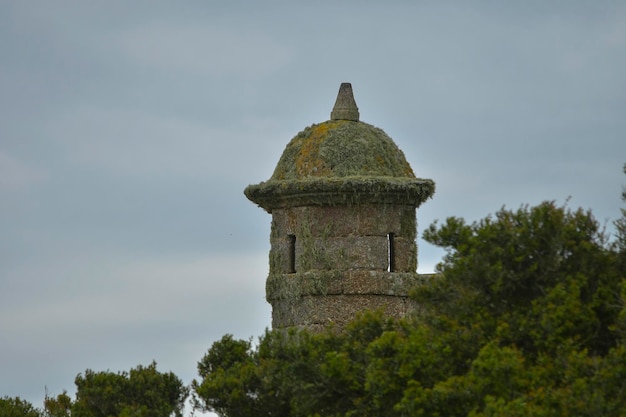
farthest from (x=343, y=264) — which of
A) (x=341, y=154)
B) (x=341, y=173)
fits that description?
(x=341, y=154)

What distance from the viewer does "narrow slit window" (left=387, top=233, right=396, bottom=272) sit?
31.0 meters

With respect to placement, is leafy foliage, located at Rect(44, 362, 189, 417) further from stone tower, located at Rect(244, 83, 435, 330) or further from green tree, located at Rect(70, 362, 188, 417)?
stone tower, located at Rect(244, 83, 435, 330)

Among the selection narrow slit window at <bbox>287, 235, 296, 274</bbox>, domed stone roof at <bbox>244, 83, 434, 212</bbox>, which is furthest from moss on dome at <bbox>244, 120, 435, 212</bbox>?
narrow slit window at <bbox>287, 235, 296, 274</bbox>

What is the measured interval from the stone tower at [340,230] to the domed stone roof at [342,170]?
18 millimetres

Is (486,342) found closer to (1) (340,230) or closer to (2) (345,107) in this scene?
(1) (340,230)

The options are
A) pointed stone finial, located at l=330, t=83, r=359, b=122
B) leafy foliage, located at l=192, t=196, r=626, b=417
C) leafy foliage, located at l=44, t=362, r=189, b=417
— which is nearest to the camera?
leafy foliage, located at l=192, t=196, r=626, b=417

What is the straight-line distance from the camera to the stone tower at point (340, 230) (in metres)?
30.6

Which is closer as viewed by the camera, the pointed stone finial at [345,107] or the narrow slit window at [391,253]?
the narrow slit window at [391,253]

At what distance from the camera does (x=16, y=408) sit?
33.1 metres

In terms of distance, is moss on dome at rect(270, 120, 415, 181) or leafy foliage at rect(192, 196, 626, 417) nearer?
leafy foliage at rect(192, 196, 626, 417)

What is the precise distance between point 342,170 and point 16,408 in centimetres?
776

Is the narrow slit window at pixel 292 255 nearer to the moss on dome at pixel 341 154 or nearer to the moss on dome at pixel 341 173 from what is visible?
the moss on dome at pixel 341 173

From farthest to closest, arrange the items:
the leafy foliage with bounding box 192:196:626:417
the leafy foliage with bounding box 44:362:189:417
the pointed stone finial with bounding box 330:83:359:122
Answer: the pointed stone finial with bounding box 330:83:359:122, the leafy foliage with bounding box 44:362:189:417, the leafy foliage with bounding box 192:196:626:417

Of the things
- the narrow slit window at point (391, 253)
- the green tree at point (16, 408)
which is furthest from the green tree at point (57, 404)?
the narrow slit window at point (391, 253)
